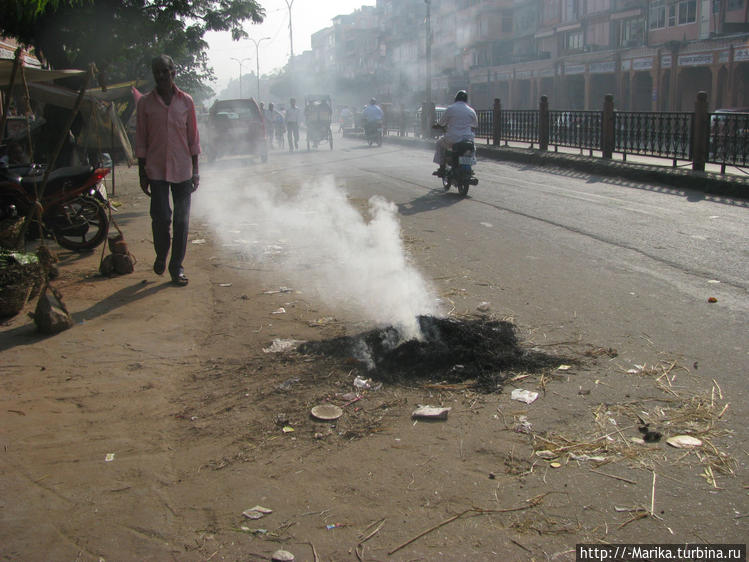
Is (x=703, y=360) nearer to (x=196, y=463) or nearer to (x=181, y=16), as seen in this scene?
(x=196, y=463)

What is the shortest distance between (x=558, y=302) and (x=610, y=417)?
2088 mm

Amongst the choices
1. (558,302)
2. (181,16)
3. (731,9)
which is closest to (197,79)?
(181,16)

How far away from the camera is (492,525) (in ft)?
8.21

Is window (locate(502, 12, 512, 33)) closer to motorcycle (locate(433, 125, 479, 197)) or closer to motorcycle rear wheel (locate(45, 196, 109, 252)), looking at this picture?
motorcycle (locate(433, 125, 479, 197))

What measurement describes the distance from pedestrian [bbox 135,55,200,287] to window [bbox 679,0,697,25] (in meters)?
39.2

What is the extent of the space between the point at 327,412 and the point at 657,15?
4397 cm

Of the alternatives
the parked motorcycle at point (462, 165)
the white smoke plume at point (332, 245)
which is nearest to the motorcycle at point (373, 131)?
the white smoke plume at point (332, 245)

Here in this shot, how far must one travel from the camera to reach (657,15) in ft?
131

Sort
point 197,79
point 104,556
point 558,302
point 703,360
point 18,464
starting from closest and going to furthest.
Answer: point 104,556 → point 18,464 → point 703,360 → point 558,302 → point 197,79

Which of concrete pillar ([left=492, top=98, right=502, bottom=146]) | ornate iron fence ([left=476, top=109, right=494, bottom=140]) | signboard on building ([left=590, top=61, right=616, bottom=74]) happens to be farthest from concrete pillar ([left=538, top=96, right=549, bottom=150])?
signboard on building ([left=590, top=61, right=616, bottom=74])

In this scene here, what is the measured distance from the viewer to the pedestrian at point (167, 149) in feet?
19.0

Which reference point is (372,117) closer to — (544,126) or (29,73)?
(544,126)

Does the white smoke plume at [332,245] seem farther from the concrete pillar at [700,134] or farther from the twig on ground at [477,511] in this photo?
the concrete pillar at [700,134]

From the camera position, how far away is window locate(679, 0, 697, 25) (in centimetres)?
3697
